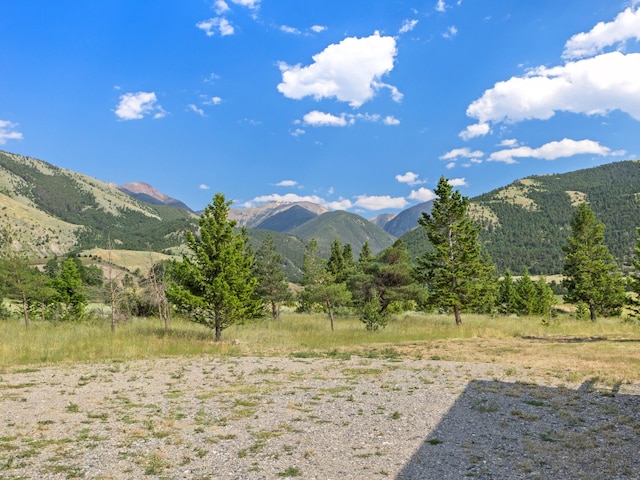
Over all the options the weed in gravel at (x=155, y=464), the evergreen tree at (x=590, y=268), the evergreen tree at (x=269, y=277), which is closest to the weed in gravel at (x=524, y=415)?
the weed in gravel at (x=155, y=464)

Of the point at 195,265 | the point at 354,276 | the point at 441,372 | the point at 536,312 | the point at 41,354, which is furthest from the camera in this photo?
the point at 536,312

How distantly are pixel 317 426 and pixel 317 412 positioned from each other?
105cm

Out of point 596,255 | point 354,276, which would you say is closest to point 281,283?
point 354,276

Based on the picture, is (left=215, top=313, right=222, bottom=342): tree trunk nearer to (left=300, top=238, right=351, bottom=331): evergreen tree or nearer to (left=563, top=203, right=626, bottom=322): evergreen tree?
(left=300, top=238, right=351, bottom=331): evergreen tree

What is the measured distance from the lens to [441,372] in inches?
567

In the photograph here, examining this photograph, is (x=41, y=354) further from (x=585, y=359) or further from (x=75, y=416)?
(x=585, y=359)

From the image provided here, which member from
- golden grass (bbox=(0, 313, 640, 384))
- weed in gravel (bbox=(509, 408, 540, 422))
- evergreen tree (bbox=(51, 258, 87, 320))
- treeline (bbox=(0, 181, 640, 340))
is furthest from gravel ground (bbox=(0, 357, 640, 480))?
evergreen tree (bbox=(51, 258, 87, 320))

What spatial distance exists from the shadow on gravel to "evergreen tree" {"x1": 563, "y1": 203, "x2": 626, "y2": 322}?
2710 cm

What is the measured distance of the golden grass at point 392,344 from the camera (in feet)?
51.9

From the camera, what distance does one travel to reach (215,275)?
22781 millimetres

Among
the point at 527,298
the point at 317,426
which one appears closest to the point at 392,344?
the point at 317,426

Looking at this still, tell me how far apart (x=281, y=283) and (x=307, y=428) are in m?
29.3

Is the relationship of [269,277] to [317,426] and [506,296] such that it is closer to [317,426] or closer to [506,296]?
[317,426]

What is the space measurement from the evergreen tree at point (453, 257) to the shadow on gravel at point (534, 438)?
2007cm
